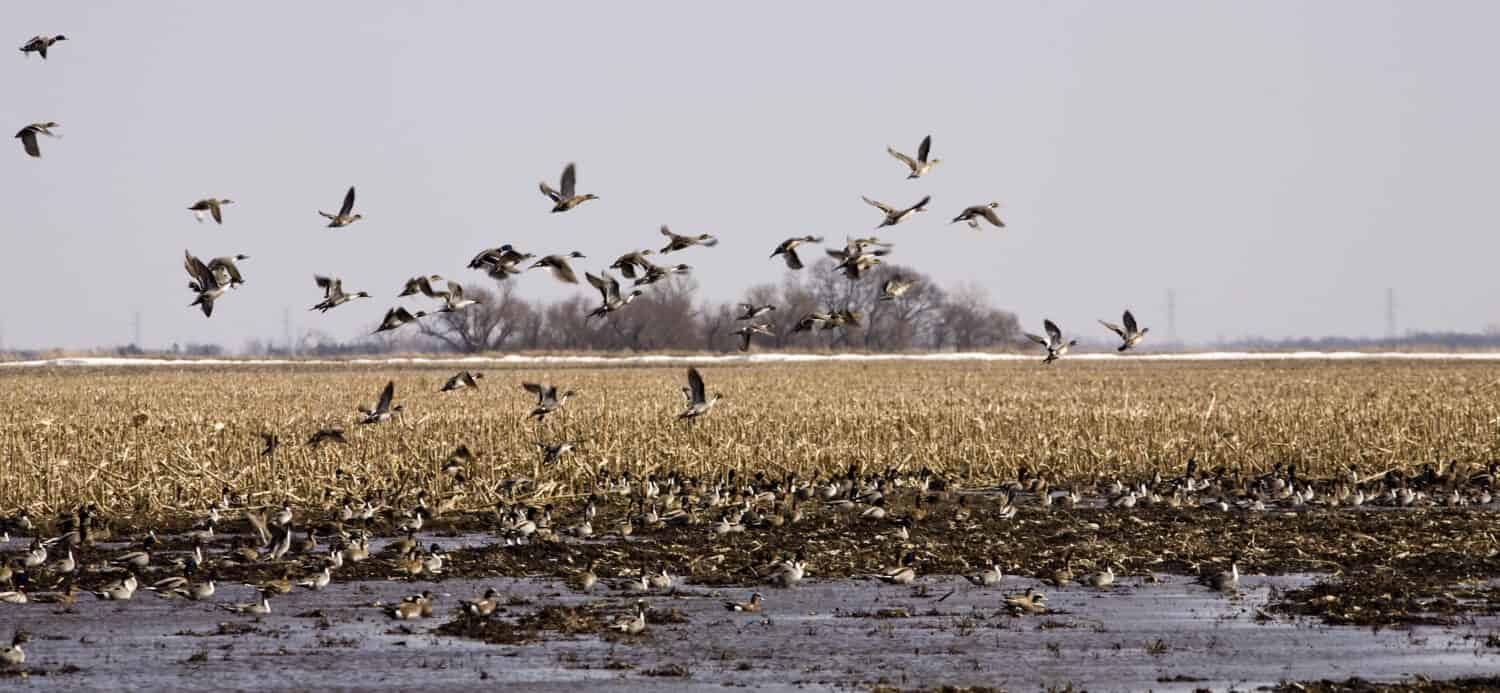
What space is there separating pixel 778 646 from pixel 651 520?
758 cm

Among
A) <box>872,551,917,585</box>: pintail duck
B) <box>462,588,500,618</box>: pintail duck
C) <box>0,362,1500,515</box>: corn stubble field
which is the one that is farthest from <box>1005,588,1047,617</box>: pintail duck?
<box>0,362,1500,515</box>: corn stubble field

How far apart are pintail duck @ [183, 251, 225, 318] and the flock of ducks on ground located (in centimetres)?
255

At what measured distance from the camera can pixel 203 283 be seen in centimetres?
1939

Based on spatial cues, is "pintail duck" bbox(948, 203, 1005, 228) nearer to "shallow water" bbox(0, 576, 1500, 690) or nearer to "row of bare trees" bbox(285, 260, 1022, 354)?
"shallow water" bbox(0, 576, 1500, 690)

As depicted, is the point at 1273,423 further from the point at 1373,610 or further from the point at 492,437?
the point at 1373,610

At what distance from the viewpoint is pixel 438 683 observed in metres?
12.0

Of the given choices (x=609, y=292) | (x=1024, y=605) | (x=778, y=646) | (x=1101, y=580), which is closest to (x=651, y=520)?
(x=609, y=292)

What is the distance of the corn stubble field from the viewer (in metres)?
24.1

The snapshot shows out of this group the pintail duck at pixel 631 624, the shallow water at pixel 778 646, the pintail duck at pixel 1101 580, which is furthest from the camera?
the pintail duck at pixel 1101 580

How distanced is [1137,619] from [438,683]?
20.4 feet

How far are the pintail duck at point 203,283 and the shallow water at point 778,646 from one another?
4.24m

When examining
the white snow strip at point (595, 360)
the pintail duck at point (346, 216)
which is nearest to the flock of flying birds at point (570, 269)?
the pintail duck at point (346, 216)

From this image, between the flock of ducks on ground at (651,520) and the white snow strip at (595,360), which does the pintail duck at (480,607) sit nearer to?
the flock of ducks on ground at (651,520)

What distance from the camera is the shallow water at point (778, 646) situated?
1217 cm
